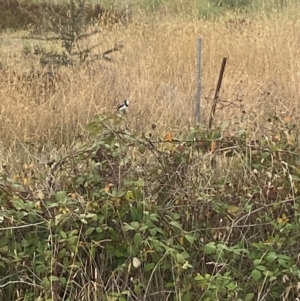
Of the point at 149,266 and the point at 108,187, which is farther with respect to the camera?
the point at 108,187

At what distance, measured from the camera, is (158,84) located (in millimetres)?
5434

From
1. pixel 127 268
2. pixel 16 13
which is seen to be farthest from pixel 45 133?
pixel 16 13

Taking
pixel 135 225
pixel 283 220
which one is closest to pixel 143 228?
pixel 135 225

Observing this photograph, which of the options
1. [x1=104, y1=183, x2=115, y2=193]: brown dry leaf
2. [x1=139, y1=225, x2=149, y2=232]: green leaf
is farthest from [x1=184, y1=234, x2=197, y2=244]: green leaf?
[x1=104, y1=183, x2=115, y2=193]: brown dry leaf

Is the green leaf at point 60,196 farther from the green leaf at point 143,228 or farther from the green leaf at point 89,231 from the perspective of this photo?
the green leaf at point 143,228

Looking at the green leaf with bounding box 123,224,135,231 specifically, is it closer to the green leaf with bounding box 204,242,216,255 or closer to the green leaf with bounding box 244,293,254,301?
the green leaf with bounding box 204,242,216,255

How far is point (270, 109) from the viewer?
14.5 ft

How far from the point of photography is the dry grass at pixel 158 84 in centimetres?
445

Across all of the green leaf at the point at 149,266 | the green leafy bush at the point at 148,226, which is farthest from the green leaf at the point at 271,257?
the green leaf at the point at 149,266

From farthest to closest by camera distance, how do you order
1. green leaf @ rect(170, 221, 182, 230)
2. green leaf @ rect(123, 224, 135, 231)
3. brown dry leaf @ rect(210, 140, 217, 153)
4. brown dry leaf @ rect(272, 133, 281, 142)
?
brown dry leaf @ rect(272, 133, 281, 142) < brown dry leaf @ rect(210, 140, 217, 153) < green leaf @ rect(170, 221, 182, 230) < green leaf @ rect(123, 224, 135, 231)

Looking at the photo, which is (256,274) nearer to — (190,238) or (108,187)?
(190,238)

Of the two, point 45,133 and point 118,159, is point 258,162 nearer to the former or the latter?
point 118,159

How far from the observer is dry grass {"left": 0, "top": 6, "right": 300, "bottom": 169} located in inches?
175

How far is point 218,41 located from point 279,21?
1.03 m
